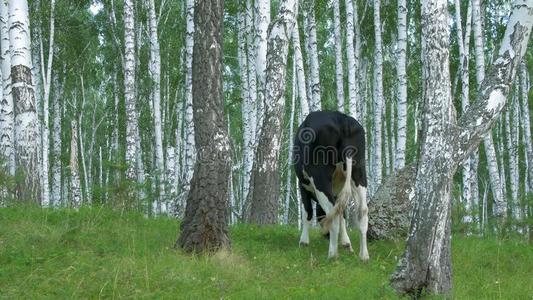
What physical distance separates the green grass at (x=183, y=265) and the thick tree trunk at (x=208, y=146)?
Result: 31cm

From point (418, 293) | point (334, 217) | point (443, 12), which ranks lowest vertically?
point (418, 293)

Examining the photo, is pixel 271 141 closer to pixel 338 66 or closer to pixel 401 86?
pixel 401 86

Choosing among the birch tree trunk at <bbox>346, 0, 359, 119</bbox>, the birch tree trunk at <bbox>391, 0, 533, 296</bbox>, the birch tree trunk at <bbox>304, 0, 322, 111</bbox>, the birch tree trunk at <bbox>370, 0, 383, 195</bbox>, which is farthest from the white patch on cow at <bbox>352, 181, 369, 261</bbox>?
the birch tree trunk at <bbox>370, 0, 383, 195</bbox>

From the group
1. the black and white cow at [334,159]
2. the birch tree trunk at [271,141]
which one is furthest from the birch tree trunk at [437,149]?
the birch tree trunk at [271,141]

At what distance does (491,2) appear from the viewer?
1086 inches

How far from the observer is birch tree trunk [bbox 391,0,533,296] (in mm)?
6500

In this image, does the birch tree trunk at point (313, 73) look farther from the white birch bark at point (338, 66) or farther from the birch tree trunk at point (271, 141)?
the birch tree trunk at point (271, 141)

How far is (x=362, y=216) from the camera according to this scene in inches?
349

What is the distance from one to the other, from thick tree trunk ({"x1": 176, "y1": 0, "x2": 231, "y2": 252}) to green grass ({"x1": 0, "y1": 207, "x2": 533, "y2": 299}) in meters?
0.31

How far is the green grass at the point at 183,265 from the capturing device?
6598 millimetres

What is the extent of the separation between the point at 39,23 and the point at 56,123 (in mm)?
4775

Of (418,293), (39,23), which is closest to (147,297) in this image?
(418,293)

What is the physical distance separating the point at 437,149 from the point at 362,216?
8.23 ft

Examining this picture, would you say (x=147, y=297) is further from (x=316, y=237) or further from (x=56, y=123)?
(x=56, y=123)
